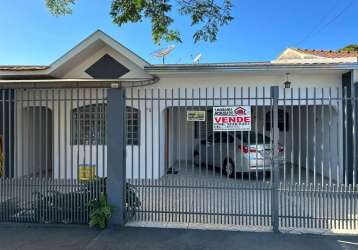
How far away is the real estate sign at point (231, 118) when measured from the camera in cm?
594

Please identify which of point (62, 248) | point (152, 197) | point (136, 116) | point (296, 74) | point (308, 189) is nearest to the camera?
point (62, 248)

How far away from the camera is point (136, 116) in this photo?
36.1 ft

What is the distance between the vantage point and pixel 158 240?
17.2 ft

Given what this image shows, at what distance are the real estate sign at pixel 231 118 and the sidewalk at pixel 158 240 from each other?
1.74 metres

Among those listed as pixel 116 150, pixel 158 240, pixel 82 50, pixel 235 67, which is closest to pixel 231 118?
pixel 116 150

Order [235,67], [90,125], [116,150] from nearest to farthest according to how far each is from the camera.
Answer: [116,150], [90,125], [235,67]

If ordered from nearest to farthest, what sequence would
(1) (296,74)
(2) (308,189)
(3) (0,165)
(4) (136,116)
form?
(2) (308,189)
(3) (0,165)
(1) (296,74)
(4) (136,116)

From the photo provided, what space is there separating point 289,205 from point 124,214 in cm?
279

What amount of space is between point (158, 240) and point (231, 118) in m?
2.33

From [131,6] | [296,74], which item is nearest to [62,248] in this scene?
[131,6]

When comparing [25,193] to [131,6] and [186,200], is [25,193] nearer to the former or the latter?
[186,200]

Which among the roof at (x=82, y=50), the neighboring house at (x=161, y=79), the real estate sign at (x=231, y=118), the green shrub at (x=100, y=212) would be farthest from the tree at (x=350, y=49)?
the green shrub at (x=100, y=212)

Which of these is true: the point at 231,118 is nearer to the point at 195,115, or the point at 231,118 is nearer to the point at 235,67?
the point at 195,115

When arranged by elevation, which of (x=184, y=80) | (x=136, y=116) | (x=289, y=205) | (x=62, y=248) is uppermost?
(x=184, y=80)
